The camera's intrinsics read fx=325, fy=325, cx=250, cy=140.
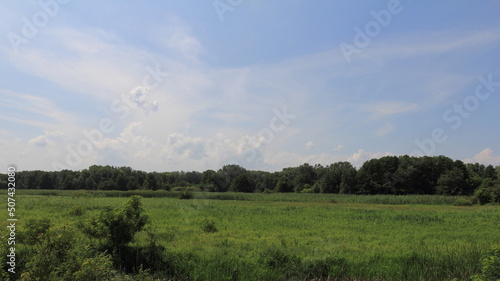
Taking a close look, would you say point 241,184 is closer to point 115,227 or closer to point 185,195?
point 185,195

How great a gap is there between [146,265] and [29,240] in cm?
423

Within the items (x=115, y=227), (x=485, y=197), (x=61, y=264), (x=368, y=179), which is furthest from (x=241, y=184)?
(x=61, y=264)

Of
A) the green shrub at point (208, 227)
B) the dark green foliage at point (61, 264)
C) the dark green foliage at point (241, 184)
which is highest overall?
the dark green foliage at point (241, 184)

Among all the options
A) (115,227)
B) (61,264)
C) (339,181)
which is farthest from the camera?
(339,181)

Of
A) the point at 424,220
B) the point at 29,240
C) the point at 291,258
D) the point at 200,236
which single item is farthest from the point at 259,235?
the point at 424,220

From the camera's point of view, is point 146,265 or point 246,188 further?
point 246,188

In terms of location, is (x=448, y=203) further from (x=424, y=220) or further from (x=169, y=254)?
(x=169, y=254)

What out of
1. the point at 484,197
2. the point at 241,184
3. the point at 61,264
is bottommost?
the point at 61,264

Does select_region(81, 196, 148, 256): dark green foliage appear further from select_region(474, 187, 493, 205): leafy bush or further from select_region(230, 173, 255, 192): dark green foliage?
select_region(230, 173, 255, 192): dark green foliage

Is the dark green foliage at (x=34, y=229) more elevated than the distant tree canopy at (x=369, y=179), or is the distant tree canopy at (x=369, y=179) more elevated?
the distant tree canopy at (x=369, y=179)

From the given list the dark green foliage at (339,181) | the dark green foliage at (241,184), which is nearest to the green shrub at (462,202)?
the dark green foliage at (339,181)

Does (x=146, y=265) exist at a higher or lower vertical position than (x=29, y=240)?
lower

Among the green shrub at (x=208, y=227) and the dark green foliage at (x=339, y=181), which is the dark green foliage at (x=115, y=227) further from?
the dark green foliage at (x=339, y=181)

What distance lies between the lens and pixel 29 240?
463 inches
